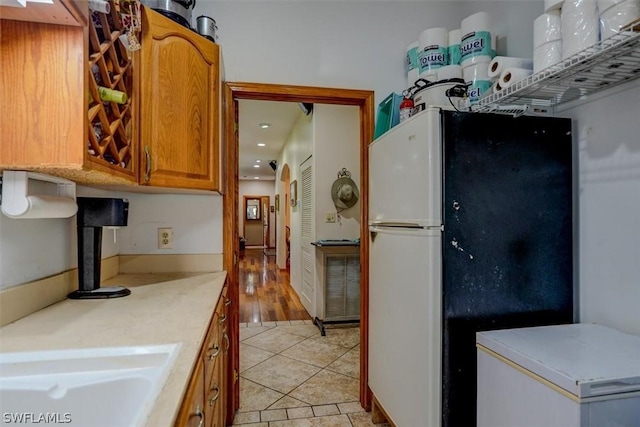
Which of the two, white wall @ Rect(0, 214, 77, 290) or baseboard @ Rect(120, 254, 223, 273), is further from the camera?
baseboard @ Rect(120, 254, 223, 273)

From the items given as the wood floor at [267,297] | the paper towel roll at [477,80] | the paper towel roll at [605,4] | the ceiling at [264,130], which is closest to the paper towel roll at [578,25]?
the paper towel roll at [605,4]

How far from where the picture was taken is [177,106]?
5.02 ft

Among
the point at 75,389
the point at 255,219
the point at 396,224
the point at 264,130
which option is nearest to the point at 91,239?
the point at 75,389

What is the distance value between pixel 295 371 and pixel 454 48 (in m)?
2.43

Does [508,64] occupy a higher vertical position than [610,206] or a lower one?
higher

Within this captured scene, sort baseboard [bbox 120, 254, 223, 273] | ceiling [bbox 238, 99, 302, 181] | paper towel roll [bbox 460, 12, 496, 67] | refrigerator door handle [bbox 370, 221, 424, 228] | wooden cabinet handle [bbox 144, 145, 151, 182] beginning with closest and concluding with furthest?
wooden cabinet handle [bbox 144, 145, 151, 182], refrigerator door handle [bbox 370, 221, 424, 228], paper towel roll [bbox 460, 12, 496, 67], baseboard [bbox 120, 254, 223, 273], ceiling [bbox 238, 99, 302, 181]

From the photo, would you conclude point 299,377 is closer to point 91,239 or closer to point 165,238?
point 165,238

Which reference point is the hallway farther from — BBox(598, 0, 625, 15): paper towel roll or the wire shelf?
BBox(598, 0, 625, 15): paper towel roll

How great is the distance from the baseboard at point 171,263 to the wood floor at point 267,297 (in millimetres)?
→ 2067

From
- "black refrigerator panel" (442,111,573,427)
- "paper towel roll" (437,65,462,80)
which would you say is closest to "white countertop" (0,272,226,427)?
"black refrigerator panel" (442,111,573,427)

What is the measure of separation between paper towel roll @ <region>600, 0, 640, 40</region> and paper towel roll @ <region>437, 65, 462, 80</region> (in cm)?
76

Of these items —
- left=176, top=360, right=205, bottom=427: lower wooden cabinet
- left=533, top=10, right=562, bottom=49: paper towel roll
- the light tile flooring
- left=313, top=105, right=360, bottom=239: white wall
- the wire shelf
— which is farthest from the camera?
left=313, top=105, right=360, bottom=239: white wall

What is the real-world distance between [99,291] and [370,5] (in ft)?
7.04

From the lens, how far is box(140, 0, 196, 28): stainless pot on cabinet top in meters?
1.54
